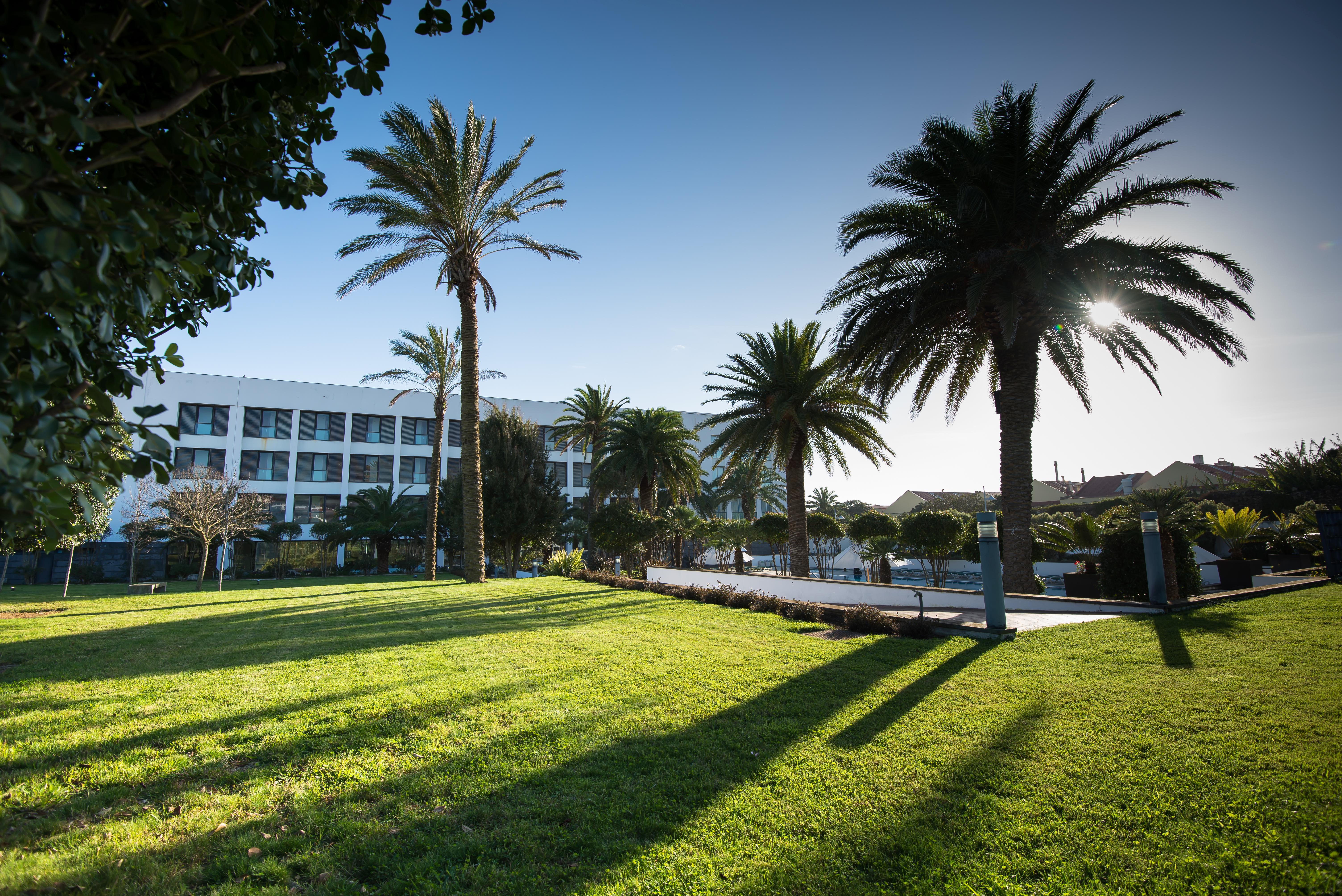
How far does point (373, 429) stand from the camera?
48.0 metres

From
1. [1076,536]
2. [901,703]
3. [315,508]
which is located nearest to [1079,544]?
[1076,536]

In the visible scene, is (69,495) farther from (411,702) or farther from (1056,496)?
(1056,496)

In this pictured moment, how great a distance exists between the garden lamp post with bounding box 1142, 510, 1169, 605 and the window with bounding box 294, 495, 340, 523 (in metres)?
46.4

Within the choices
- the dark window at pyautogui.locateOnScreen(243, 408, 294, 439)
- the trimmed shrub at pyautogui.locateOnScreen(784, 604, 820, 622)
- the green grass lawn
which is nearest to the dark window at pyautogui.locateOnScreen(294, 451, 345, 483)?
the dark window at pyautogui.locateOnScreen(243, 408, 294, 439)

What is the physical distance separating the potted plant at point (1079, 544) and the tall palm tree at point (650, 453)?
15.9 metres

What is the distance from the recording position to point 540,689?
626 centimetres

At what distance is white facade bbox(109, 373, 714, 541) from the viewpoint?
139 ft

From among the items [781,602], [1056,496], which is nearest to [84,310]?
[781,602]

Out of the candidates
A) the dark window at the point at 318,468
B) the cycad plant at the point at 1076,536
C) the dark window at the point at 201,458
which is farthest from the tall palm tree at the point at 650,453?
the dark window at the point at 201,458

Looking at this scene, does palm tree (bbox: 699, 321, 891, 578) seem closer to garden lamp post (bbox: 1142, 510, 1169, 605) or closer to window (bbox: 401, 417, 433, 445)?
garden lamp post (bbox: 1142, 510, 1169, 605)

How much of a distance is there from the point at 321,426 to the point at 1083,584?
48194 millimetres

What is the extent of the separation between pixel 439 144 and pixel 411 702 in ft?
58.6

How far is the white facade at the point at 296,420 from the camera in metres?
42.3

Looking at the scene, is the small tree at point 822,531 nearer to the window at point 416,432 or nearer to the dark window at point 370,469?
the window at point 416,432
